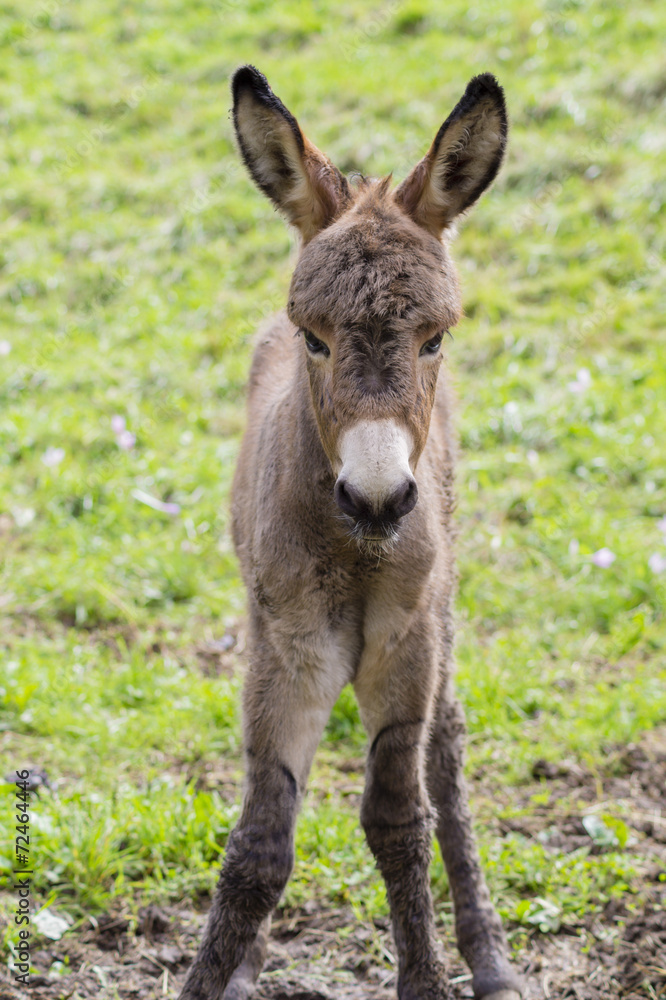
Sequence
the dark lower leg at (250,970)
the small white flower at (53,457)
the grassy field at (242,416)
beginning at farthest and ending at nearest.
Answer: the small white flower at (53,457), the grassy field at (242,416), the dark lower leg at (250,970)

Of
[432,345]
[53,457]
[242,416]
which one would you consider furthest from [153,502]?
[432,345]

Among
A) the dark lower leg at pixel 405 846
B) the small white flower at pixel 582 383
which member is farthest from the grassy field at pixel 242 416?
the dark lower leg at pixel 405 846

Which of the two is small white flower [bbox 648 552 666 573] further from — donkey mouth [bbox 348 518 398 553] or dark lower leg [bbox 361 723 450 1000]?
donkey mouth [bbox 348 518 398 553]

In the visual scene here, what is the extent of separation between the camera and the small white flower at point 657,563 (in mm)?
5327

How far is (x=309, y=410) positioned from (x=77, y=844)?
201 cm

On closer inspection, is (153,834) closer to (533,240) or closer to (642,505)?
(642,505)

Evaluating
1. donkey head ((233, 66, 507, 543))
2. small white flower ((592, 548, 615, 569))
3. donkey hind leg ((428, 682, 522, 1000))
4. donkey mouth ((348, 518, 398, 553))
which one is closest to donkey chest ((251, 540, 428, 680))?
donkey mouth ((348, 518, 398, 553))

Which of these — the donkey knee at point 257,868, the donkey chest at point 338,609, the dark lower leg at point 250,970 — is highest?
the donkey chest at point 338,609

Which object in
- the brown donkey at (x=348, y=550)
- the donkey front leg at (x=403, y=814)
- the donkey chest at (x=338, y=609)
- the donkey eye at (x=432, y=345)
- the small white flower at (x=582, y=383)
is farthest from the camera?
the small white flower at (x=582, y=383)

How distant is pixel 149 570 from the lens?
584cm

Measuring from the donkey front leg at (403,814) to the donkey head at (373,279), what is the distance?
0.81 meters

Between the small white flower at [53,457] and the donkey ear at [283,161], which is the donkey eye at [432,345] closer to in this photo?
the donkey ear at [283,161]

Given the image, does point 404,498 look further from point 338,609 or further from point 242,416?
point 242,416

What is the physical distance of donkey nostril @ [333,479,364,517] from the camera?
2332 millimetres
